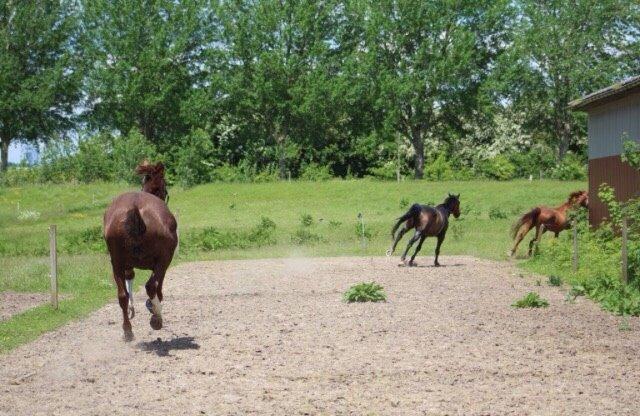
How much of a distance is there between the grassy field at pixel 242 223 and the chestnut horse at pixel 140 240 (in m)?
1.86

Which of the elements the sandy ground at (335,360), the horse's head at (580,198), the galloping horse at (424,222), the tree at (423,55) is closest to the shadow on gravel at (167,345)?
the sandy ground at (335,360)

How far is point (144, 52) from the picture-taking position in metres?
77.2

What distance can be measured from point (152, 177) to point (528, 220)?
1655 cm

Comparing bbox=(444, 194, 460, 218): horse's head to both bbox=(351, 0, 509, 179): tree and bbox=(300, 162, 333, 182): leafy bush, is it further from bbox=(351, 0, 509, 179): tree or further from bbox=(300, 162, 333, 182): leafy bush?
bbox=(351, 0, 509, 179): tree

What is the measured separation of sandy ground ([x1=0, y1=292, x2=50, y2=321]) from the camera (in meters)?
16.5

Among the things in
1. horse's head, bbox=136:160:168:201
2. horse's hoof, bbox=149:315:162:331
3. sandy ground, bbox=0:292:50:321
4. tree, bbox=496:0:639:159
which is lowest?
sandy ground, bbox=0:292:50:321

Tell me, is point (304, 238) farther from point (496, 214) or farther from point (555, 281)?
point (555, 281)

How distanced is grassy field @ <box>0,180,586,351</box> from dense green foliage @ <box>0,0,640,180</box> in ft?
44.2

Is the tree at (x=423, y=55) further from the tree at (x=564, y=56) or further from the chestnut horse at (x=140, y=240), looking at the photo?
the chestnut horse at (x=140, y=240)

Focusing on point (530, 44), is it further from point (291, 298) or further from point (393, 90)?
point (291, 298)

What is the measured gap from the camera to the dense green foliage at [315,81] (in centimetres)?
7319

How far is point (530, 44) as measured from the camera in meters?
72.9

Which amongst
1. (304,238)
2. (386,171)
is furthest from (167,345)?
(386,171)

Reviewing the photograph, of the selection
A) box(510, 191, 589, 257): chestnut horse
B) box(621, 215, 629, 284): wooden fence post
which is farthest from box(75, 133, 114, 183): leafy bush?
box(621, 215, 629, 284): wooden fence post
